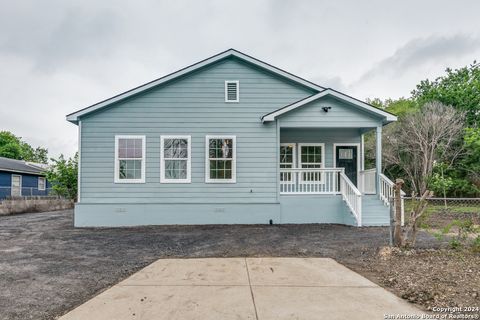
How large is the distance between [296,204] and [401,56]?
73.7 feet

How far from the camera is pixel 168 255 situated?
19.2ft

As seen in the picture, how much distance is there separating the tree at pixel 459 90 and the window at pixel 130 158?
72.8 ft

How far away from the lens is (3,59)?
15.2 meters

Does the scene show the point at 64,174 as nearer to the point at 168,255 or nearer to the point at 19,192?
the point at 19,192

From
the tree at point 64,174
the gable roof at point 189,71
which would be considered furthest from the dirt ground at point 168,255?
the tree at point 64,174

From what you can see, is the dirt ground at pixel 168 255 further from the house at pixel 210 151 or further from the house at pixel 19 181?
the house at pixel 19 181

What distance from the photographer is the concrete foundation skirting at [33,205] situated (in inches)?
580

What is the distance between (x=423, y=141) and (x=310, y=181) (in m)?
12.9

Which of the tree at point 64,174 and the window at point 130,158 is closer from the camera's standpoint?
the window at point 130,158

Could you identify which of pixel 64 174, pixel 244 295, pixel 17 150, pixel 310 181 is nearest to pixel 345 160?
pixel 310 181

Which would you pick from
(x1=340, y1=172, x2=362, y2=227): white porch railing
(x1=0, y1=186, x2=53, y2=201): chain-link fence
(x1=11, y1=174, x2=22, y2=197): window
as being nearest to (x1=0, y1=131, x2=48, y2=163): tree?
(x1=0, y1=186, x2=53, y2=201): chain-link fence

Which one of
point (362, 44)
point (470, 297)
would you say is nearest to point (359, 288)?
point (470, 297)

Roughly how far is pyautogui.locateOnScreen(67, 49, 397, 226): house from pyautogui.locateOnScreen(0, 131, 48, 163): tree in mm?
48202

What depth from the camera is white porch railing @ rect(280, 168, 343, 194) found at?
993 centimetres
